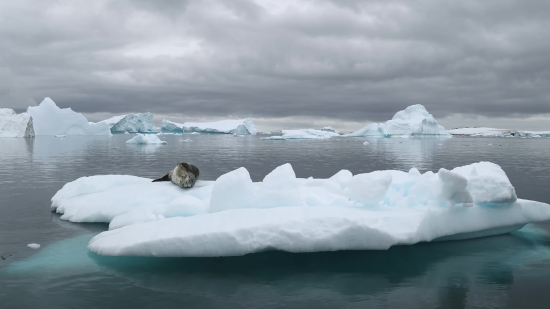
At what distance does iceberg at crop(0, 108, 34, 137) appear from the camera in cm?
8450

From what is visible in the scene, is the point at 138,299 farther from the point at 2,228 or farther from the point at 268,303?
the point at 2,228

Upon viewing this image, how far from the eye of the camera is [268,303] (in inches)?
258

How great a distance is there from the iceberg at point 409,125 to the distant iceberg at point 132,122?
6165cm

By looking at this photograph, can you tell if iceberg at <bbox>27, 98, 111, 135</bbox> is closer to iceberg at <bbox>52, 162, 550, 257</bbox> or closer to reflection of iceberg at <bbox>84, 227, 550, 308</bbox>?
iceberg at <bbox>52, 162, 550, 257</bbox>

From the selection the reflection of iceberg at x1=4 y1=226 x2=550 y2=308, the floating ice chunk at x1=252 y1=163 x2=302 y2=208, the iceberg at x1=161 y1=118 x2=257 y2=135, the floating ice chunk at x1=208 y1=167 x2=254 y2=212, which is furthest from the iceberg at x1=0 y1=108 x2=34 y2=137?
the floating ice chunk at x1=252 y1=163 x2=302 y2=208

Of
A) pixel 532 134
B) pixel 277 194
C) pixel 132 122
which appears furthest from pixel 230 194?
pixel 532 134

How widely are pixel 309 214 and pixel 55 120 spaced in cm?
10210

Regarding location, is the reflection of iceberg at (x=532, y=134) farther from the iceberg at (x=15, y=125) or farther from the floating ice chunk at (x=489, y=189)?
the floating ice chunk at (x=489, y=189)

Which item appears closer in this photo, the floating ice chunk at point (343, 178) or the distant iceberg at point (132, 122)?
the floating ice chunk at point (343, 178)

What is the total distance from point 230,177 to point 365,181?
285 cm

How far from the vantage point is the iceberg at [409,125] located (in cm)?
10350

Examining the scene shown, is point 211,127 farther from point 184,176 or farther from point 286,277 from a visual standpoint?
point 286,277

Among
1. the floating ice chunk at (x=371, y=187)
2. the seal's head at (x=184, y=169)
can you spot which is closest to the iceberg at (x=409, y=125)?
the seal's head at (x=184, y=169)

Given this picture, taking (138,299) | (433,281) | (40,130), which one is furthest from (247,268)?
(40,130)
